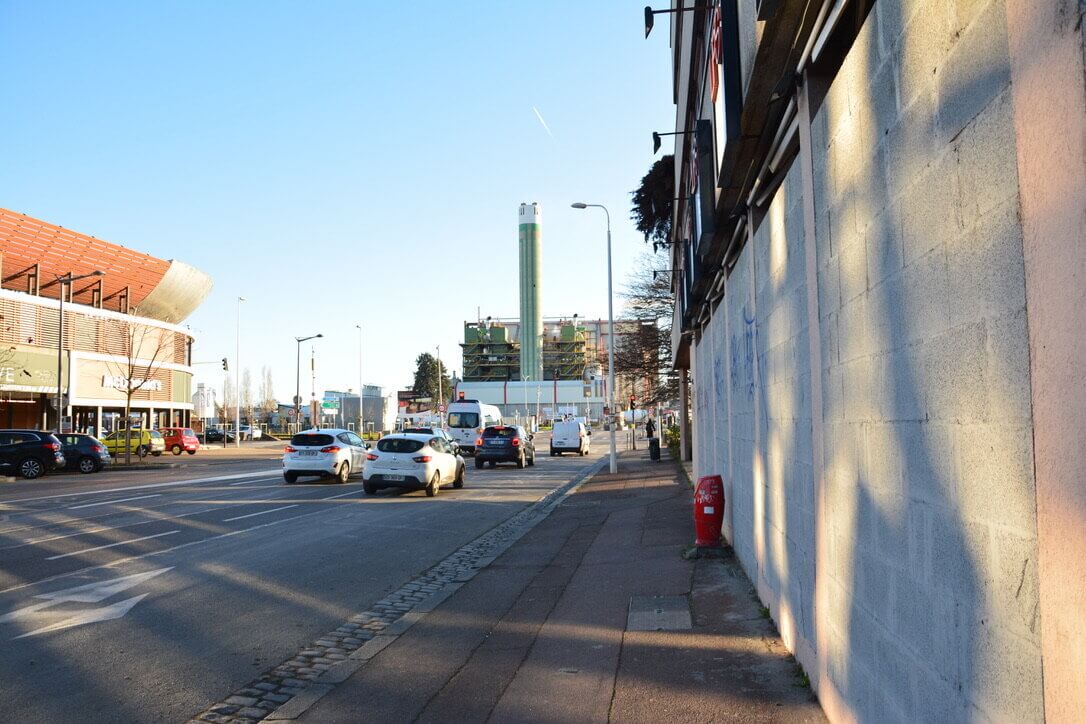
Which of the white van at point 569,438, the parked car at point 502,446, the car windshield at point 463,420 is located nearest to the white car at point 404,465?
the parked car at point 502,446

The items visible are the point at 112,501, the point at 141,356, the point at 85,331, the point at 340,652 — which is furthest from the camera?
the point at 141,356

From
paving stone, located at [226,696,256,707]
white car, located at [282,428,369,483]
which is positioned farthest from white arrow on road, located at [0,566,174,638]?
white car, located at [282,428,369,483]

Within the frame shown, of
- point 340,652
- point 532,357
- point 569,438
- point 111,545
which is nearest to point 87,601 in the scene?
point 340,652

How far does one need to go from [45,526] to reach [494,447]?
2043 centimetres

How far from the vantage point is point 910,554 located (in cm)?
319

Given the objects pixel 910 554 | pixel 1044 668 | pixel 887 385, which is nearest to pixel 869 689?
pixel 910 554

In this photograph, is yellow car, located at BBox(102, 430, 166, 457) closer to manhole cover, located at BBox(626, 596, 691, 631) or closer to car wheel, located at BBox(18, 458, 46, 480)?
car wheel, located at BBox(18, 458, 46, 480)

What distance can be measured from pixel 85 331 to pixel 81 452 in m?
23.2

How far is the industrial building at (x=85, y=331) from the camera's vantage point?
1811 inches

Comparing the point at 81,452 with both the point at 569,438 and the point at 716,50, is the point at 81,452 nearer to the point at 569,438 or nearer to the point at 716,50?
the point at 569,438

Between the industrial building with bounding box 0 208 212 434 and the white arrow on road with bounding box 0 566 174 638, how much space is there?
108 feet

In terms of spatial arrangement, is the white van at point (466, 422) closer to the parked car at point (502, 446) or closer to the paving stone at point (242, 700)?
the parked car at point (502, 446)

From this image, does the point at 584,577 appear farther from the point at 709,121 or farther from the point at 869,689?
the point at 869,689

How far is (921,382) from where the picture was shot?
9.98 feet
